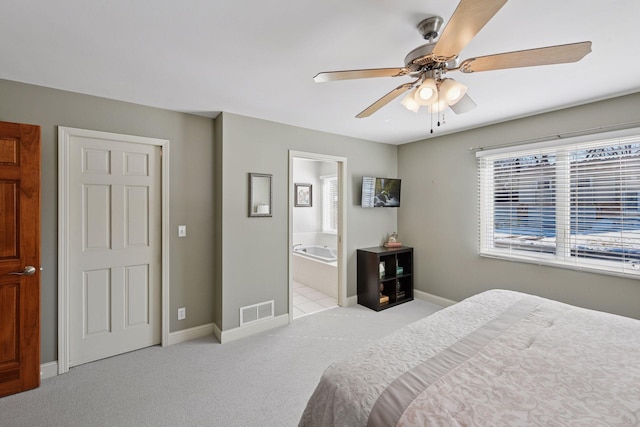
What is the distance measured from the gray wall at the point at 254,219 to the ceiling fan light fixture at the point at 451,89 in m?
2.10

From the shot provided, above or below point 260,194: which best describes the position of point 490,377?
below

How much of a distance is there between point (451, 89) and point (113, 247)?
3.06 meters

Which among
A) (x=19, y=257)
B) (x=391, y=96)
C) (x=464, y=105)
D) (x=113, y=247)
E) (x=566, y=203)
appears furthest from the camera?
(x=566, y=203)

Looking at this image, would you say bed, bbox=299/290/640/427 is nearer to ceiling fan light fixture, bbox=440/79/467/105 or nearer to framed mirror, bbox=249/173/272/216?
ceiling fan light fixture, bbox=440/79/467/105

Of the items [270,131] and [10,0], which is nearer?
[10,0]

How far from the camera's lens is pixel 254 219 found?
313cm

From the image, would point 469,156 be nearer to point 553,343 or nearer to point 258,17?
point 553,343

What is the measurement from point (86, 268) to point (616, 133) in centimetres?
494

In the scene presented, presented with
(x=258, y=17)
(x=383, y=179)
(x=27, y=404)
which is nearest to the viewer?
(x=258, y=17)

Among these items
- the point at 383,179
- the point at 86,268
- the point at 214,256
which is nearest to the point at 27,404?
the point at 86,268

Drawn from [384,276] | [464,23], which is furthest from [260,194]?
[464,23]

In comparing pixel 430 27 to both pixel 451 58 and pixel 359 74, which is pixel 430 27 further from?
pixel 359 74

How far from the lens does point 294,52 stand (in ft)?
5.95

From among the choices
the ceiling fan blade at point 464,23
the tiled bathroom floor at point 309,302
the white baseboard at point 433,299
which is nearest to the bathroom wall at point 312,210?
the tiled bathroom floor at point 309,302
